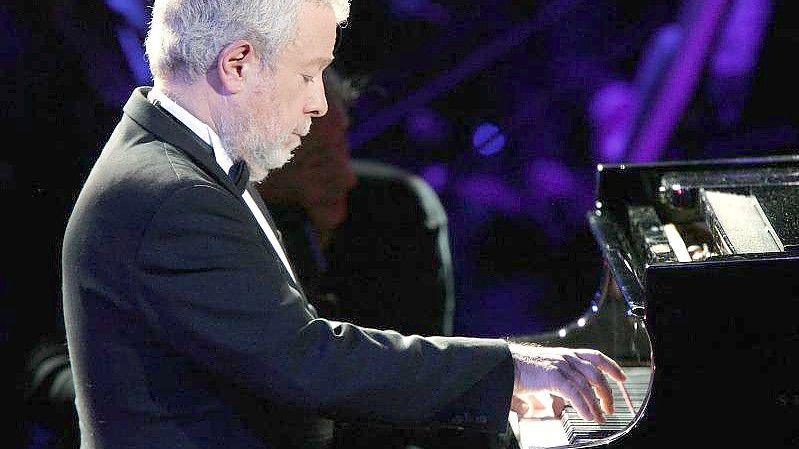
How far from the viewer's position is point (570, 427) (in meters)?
2.05

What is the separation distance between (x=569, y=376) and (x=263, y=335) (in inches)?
22.5

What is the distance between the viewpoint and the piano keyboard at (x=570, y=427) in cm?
202

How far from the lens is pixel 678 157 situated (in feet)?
12.7

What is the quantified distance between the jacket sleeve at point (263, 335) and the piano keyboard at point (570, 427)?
184 millimetres

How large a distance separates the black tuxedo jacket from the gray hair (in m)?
0.12

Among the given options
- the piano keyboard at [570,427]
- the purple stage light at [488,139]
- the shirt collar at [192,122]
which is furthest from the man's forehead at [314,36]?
the purple stage light at [488,139]

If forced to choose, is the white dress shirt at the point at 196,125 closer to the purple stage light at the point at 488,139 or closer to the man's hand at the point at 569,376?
the man's hand at the point at 569,376

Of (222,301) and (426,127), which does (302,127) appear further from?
(426,127)

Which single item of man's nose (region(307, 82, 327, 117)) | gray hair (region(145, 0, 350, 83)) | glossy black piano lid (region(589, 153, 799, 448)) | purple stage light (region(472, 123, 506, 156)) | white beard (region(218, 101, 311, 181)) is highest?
purple stage light (region(472, 123, 506, 156))

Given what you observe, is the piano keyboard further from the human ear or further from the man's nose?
the human ear

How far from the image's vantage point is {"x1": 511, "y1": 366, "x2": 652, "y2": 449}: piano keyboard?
2.02 meters

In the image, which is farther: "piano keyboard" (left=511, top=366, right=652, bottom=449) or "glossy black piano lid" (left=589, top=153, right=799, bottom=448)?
"piano keyboard" (left=511, top=366, right=652, bottom=449)


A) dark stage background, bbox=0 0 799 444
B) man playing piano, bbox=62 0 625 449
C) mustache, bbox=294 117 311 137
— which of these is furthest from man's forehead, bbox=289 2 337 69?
dark stage background, bbox=0 0 799 444

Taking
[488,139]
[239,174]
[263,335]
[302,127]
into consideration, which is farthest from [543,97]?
[263,335]
